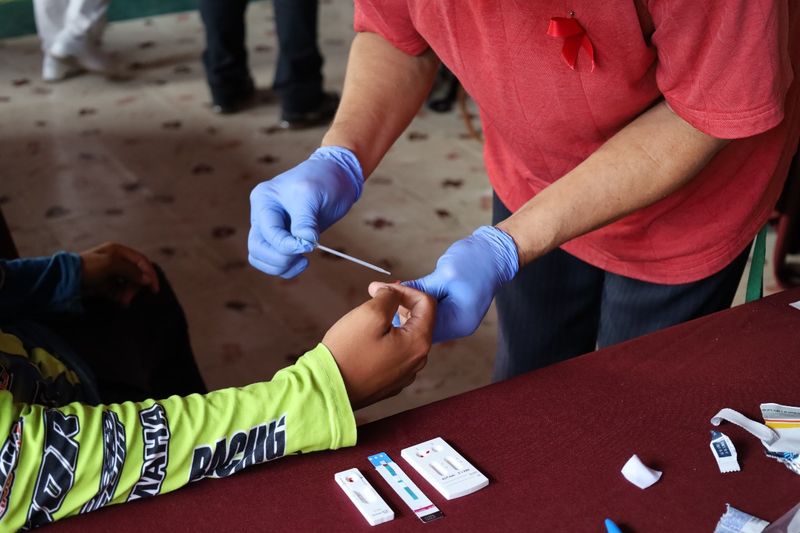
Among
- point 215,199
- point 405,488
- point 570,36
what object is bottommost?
point 215,199

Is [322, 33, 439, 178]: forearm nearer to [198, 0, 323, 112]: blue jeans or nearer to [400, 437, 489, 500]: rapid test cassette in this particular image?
[400, 437, 489, 500]: rapid test cassette

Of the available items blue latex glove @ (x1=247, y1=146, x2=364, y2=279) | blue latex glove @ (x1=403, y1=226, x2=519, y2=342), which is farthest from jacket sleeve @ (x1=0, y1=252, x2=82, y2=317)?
blue latex glove @ (x1=403, y1=226, x2=519, y2=342)

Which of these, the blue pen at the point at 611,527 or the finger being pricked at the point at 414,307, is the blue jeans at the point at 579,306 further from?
the blue pen at the point at 611,527

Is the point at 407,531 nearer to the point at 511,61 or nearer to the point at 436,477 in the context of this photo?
the point at 436,477

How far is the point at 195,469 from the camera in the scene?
75 cm

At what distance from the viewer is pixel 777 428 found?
2.60ft

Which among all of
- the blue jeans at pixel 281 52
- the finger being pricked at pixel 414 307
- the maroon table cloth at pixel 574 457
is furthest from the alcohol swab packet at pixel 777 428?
the blue jeans at pixel 281 52

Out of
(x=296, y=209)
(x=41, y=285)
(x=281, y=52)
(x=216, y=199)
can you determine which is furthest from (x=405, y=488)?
(x=281, y=52)

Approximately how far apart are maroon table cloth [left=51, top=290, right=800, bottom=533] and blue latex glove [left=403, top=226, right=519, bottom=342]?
96 mm

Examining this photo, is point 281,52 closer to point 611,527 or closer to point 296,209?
point 296,209

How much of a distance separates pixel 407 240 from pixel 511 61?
5.50ft

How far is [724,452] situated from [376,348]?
1.07ft

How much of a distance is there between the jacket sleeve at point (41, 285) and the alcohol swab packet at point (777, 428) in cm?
91

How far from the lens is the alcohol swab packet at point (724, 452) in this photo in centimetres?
75
